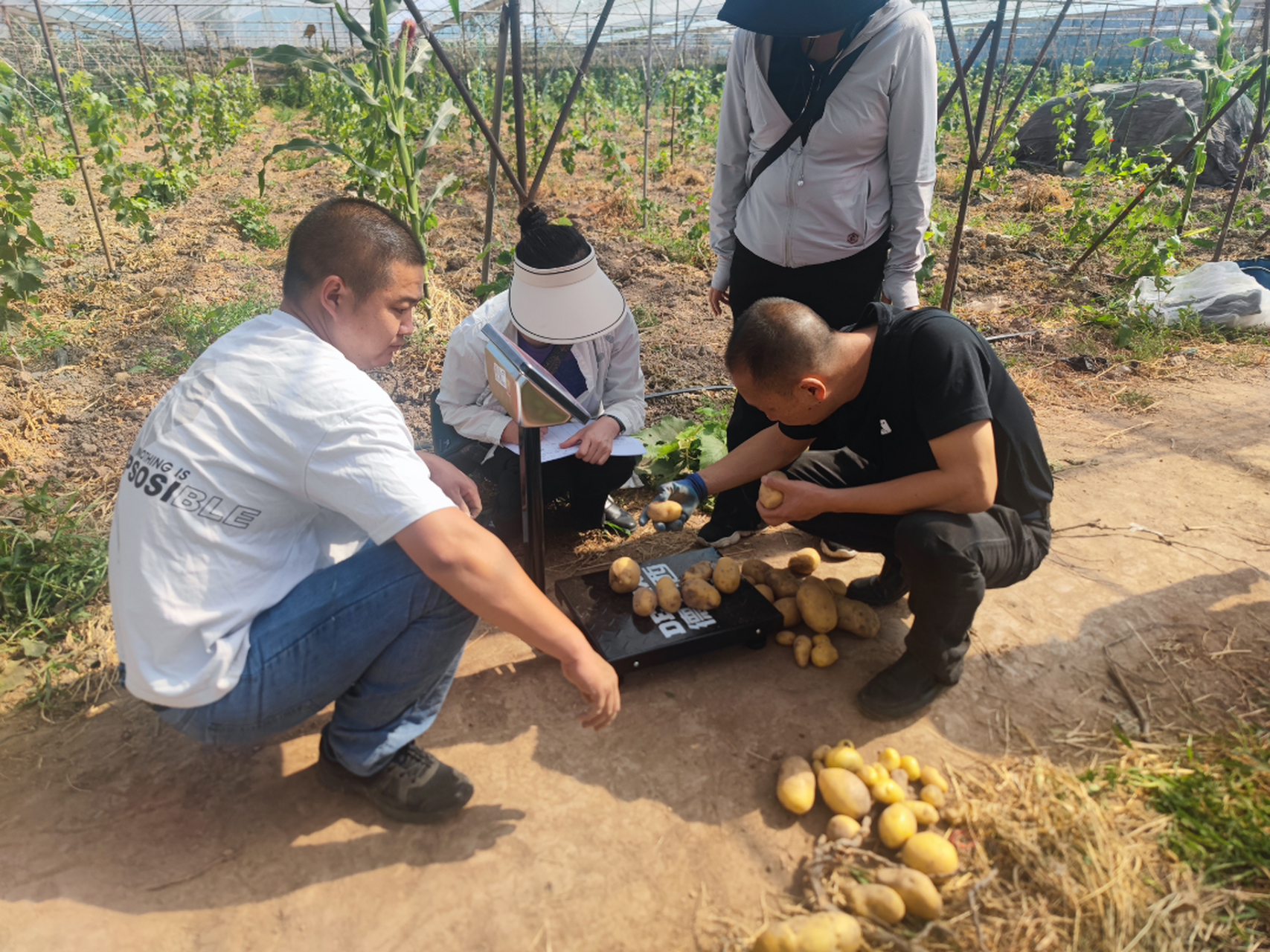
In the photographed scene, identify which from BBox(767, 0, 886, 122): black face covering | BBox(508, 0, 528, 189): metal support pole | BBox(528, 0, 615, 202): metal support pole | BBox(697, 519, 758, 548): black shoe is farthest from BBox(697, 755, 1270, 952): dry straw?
BBox(508, 0, 528, 189): metal support pole

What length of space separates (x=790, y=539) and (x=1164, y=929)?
1.71m

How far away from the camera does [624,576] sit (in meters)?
2.42

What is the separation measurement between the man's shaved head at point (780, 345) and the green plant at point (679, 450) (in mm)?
1286

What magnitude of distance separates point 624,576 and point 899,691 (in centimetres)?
85

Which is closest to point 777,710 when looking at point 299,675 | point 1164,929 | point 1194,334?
point 1164,929

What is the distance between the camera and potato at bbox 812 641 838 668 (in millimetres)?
2318

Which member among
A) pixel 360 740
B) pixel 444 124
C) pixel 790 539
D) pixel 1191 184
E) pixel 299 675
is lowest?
pixel 790 539

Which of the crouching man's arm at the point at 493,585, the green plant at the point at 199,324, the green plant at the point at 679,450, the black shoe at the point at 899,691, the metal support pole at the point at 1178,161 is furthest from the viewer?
the metal support pole at the point at 1178,161

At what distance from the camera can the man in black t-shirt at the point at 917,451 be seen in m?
1.96

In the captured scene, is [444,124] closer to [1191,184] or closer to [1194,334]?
[1194,334]

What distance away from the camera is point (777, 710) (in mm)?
2182

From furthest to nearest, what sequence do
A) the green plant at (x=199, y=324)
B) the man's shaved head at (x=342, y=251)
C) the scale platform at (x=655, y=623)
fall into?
the green plant at (x=199, y=324) → the scale platform at (x=655, y=623) → the man's shaved head at (x=342, y=251)

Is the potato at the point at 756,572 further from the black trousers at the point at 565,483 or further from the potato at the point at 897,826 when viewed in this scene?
the potato at the point at 897,826

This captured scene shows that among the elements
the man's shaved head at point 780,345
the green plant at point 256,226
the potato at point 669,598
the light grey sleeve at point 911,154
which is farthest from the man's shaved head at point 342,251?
the green plant at point 256,226
